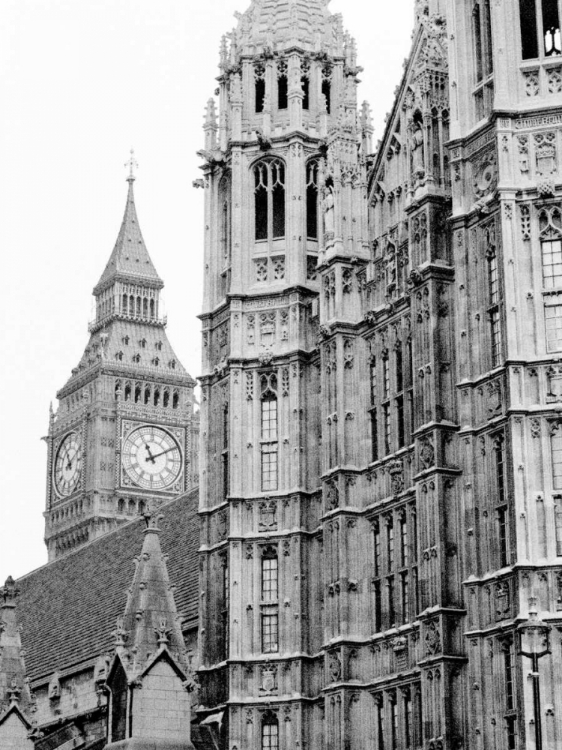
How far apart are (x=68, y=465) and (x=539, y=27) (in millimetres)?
89532

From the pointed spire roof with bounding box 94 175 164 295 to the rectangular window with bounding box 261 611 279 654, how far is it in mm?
82063

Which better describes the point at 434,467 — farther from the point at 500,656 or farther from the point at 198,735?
the point at 198,735

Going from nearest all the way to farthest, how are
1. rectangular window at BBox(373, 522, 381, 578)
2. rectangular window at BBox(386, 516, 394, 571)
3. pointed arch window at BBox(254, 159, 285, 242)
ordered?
rectangular window at BBox(386, 516, 394, 571), rectangular window at BBox(373, 522, 381, 578), pointed arch window at BBox(254, 159, 285, 242)

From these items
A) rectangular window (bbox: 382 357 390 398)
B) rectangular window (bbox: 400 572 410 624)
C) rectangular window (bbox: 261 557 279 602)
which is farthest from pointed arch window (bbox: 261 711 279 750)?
rectangular window (bbox: 382 357 390 398)

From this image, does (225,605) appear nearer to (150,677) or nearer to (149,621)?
(149,621)

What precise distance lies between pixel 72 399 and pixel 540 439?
9299 cm

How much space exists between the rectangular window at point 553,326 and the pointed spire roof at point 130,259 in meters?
89.0

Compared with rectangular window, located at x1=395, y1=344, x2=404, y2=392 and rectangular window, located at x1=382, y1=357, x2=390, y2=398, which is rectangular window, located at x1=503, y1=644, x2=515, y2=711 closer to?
rectangular window, located at x1=395, y1=344, x2=404, y2=392

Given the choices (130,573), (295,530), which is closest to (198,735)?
(295,530)

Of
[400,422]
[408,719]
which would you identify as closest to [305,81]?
[400,422]

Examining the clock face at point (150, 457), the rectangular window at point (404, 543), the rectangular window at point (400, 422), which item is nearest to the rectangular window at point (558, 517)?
the rectangular window at point (404, 543)

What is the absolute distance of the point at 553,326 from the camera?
42531 millimetres

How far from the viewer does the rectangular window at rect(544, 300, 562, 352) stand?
42.4 m

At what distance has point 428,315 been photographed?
45.7m
